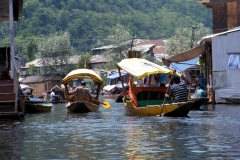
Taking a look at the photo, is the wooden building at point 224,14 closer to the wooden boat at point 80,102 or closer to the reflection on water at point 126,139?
the wooden boat at point 80,102

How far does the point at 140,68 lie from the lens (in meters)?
26.4

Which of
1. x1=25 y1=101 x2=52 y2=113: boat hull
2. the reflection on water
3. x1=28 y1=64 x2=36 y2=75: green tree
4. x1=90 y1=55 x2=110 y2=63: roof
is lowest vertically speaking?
the reflection on water

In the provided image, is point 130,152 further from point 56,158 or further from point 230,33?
point 230,33

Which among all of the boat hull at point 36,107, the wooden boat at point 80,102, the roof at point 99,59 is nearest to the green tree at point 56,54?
the roof at point 99,59

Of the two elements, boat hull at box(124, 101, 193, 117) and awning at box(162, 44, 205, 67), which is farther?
awning at box(162, 44, 205, 67)

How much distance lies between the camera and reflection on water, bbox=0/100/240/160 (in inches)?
531

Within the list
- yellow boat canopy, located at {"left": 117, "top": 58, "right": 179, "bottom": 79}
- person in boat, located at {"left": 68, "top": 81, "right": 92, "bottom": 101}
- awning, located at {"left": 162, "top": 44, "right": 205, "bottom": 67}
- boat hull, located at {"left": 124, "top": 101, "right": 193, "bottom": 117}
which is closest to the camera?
boat hull, located at {"left": 124, "top": 101, "right": 193, "bottom": 117}

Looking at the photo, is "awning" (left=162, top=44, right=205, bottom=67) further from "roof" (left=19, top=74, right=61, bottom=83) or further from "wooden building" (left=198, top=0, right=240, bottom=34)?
"roof" (left=19, top=74, right=61, bottom=83)

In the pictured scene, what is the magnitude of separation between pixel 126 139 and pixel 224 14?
31.1 meters

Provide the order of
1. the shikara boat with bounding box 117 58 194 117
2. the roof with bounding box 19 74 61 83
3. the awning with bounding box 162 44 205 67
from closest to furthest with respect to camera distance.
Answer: the shikara boat with bounding box 117 58 194 117
the awning with bounding box 162 44 205 67
the roof with bounding box 19 74 61 83

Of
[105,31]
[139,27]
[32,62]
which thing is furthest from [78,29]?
[32,62]

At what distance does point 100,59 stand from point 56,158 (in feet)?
311

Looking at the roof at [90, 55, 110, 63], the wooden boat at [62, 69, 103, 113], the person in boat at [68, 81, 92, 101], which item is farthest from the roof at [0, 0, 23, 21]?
the roof at [90, 55, 110, 63]

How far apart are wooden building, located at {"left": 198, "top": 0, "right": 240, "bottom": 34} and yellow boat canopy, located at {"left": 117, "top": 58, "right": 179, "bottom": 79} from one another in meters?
18.6
